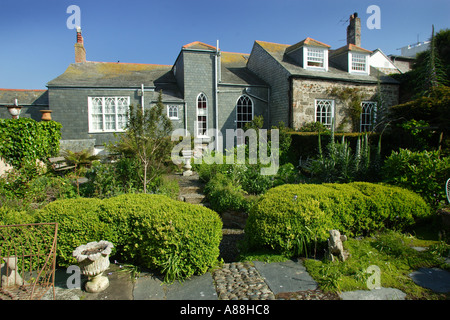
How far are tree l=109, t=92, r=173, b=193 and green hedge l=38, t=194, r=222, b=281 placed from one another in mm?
1963

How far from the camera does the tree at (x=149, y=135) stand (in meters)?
5.95

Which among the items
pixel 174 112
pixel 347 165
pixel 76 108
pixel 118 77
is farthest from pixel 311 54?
pixel 76 108

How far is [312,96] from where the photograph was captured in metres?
15.3

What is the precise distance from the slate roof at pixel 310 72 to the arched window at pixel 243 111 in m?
3.00

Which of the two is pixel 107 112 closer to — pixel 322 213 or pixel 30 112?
pixel 30 112

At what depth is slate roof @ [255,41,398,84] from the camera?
15.2m

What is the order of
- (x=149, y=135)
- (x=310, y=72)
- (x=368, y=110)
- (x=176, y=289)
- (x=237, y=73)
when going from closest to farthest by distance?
(x=176, y=289) < (x=149, y=135) < (x=310, y=72) < (x=368, y=110) < (x=237, y=73)

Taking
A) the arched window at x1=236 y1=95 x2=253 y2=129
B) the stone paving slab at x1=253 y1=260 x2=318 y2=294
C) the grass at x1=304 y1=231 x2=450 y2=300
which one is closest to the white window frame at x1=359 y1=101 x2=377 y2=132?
the arched window at x1=236 y1=95 x2=253 y2=129

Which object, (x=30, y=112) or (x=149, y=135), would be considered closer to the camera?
(x=149, y=135)

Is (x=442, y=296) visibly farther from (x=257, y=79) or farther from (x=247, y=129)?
(x=257, y=79)

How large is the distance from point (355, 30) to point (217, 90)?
12.6 metres

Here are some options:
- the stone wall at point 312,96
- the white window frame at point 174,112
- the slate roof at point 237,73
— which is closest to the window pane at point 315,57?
the stone wall at point 312,96

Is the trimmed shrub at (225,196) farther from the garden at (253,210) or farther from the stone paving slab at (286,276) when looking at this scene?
the stone paving slab at (286,276)

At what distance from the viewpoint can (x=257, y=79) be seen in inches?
698
